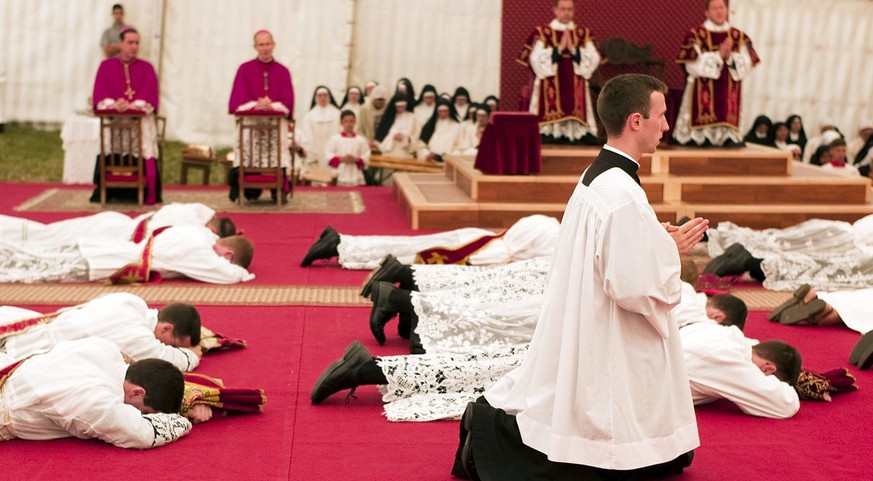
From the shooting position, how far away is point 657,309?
3389 millimetres

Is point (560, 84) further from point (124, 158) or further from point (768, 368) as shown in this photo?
point (768, 368)

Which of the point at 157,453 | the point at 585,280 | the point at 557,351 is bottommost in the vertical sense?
the point at 157,453

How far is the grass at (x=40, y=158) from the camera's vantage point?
13.0 meters

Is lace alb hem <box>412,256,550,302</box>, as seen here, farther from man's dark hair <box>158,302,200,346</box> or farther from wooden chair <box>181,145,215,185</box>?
wooden chair <box>181,145,215,185</box>

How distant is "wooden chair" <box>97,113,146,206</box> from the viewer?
10.0 m

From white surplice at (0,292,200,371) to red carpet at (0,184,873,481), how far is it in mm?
395

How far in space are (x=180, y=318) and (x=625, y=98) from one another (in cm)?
230

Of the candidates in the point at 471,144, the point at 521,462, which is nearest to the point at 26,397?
the point at 521,462

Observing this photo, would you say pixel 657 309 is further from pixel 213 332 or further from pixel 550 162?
pixel 550 162

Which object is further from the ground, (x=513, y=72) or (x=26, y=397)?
(x=513, y=72)

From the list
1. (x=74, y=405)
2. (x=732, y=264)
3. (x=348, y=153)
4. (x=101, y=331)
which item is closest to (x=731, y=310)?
(x=732, y=264)

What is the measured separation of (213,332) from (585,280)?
275 centimetres

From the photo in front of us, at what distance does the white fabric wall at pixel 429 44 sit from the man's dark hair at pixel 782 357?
33.3 feet

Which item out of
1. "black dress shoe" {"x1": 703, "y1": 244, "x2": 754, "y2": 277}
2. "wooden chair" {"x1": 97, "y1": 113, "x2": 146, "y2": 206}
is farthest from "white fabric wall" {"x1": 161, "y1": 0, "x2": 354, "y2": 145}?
"black dress shoe" {"x1": 703, "y1": 244, "x2": 754, "y2": 277}
